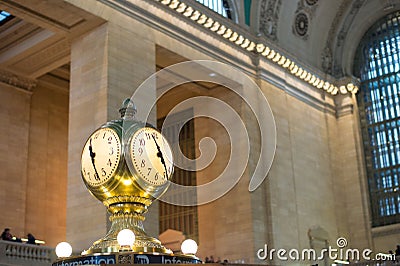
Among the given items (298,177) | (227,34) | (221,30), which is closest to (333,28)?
(298,177)

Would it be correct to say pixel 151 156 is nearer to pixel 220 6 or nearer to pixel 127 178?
pixel 127 178

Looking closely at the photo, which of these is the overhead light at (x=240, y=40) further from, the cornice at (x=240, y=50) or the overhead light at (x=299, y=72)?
the overhead light at (x=299, y=72)

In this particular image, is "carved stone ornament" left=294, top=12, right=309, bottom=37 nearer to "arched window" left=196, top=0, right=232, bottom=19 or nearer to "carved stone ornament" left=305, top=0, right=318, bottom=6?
"carved stone ornament" left=305, top=0, right=318, bottom=6

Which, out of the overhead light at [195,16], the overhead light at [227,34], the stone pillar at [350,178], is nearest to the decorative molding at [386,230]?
the stone pillar at [350,178]

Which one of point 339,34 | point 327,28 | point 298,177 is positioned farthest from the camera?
point 339,34

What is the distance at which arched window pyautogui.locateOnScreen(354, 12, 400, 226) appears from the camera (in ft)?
66.7

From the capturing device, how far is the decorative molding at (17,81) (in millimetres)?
16969

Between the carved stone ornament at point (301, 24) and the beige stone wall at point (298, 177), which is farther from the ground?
the carved stone ornament at point (301, 24)

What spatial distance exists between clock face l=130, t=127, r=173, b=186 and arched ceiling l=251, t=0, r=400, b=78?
16737mm

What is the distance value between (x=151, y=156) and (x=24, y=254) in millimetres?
9116

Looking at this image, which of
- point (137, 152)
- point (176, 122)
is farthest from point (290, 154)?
point (137, 152)

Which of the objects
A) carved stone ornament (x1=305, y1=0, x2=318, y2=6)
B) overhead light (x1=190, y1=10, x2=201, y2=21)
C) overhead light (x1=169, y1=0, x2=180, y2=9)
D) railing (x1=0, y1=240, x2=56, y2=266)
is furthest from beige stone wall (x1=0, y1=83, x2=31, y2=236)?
carved stone ornament (x1=305, y1=0, x2=318, y2=6)

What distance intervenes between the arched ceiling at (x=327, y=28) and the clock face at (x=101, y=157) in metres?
16.8

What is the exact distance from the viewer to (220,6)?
58.1 ft
